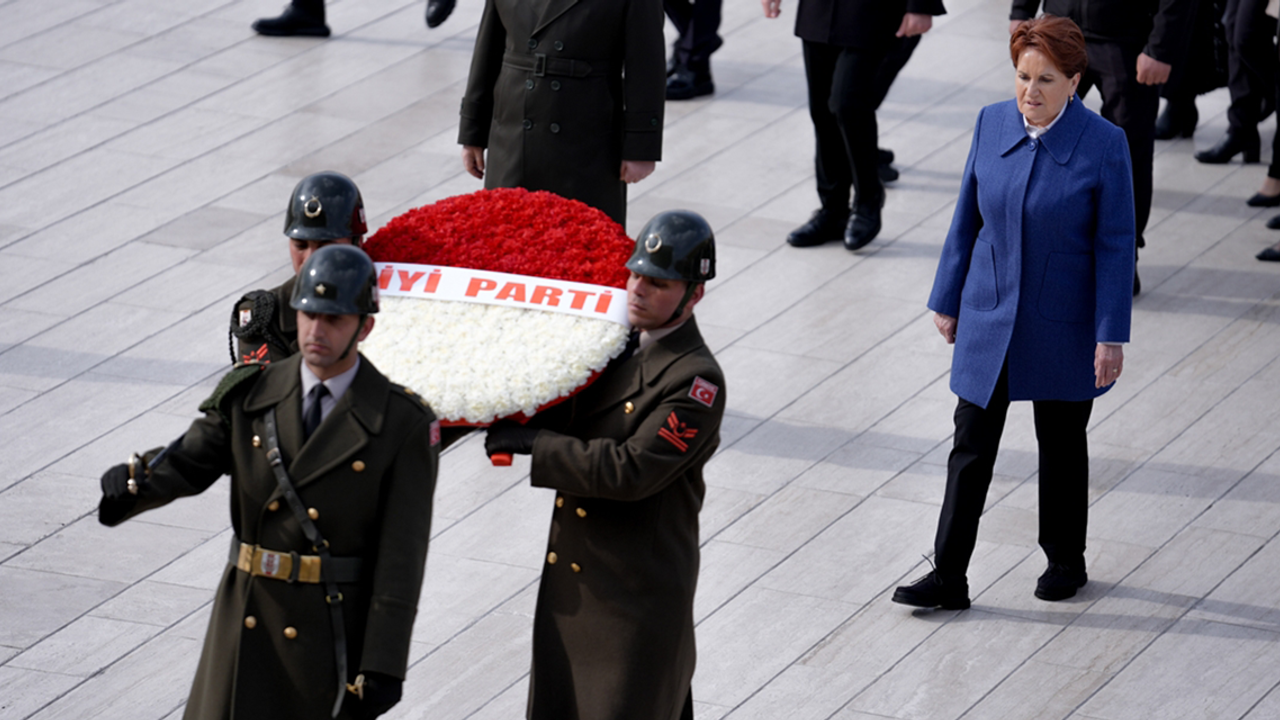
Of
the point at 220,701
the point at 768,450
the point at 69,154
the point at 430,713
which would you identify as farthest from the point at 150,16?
the point at 220,701

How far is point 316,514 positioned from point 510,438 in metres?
0.54

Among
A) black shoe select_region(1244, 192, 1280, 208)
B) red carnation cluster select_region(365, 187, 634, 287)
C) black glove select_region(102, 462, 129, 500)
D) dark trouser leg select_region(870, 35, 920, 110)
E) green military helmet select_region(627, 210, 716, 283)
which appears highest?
green military helmet select_region(627, 210, 716, 283)

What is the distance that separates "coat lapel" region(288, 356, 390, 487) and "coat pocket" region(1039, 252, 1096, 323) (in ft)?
8.61

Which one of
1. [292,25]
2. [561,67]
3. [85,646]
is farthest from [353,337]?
[292,25]

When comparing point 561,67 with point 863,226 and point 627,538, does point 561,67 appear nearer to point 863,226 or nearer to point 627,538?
point 627,538

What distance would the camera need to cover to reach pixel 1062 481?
19.6ft

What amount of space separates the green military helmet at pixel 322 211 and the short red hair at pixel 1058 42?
2177 mm

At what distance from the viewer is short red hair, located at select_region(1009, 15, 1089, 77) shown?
5445mm

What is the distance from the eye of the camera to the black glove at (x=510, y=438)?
4.10m

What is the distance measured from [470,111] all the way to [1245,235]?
4712mm

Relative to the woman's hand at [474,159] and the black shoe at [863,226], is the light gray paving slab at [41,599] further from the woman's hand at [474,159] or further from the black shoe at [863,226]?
the black shoe at [863,226]

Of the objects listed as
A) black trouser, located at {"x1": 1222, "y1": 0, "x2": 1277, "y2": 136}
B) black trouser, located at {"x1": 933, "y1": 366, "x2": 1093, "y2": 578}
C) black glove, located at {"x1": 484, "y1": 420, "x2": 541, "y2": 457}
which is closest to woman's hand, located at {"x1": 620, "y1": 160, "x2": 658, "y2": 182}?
black trouser, located at {"x1": 933, "y1": 366, "x2": 1093, "y2": 578}

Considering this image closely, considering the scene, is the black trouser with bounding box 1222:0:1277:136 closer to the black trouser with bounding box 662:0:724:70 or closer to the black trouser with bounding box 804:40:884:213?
the black trouser with bounding box 804:40:884:213

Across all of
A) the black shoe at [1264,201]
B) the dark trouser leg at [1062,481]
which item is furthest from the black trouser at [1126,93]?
the dark trouser leg at [1062,481]
